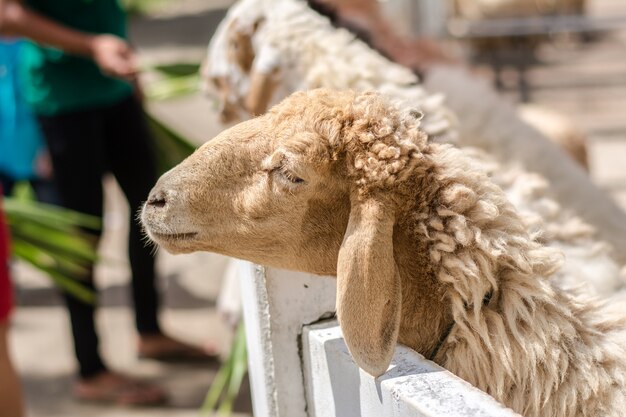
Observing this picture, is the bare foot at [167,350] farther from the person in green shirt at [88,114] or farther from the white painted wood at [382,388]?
the white painted wood at [382,388]

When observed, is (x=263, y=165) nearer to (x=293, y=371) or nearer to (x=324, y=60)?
(x=293, y=371)

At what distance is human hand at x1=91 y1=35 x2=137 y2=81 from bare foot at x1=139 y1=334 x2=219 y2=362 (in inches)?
58.5

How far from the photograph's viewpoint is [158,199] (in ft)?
7.02

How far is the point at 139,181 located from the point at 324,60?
1534 millimetres

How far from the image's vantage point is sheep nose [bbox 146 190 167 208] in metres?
2.13

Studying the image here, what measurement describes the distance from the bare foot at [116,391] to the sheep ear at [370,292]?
2813 mm

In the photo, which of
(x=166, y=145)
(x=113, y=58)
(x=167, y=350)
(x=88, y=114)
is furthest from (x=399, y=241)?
(x=167, y=350)

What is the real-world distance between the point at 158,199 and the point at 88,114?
2.39 m

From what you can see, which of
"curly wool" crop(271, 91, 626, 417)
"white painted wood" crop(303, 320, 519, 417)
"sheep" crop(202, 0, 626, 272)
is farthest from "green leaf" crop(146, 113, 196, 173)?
"curly wool" crop(271, 91, 626, 417)

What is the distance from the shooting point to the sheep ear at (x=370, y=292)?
1.98m

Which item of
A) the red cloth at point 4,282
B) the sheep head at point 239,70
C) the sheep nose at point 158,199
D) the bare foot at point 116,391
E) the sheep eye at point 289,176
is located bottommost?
the bare foot at point 116,391

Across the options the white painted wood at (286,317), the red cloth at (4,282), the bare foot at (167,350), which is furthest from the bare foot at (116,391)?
the white painted wood at (286,317)

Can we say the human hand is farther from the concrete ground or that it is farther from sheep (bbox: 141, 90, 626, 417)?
sheep (bbox: 141, 90, 626, 417)

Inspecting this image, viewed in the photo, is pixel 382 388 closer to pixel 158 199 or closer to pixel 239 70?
pixel 158 199
